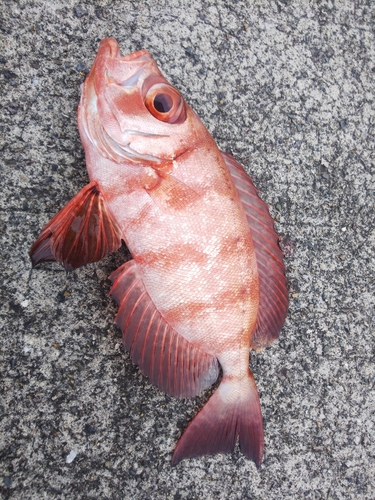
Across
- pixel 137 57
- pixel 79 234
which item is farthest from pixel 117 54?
pixel 79 234

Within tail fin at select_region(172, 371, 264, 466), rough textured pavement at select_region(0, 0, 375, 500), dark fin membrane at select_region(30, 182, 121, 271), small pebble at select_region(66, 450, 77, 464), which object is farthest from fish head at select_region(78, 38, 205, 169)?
small pebble at select_region(66, 450, 77, 464)

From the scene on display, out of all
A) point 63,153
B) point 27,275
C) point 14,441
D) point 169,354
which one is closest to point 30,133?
point 63,153

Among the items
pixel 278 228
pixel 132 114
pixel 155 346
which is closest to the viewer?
pixel 132 114

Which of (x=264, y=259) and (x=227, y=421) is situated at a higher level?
(x=264, y=259)

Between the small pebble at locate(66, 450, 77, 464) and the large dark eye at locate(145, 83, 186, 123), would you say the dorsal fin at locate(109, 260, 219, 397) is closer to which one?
the small pebble at locate(66, 450, 77, 464)

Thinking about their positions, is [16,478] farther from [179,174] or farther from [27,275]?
[179,174]

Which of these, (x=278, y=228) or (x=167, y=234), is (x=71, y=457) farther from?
(x=278, y=228)
